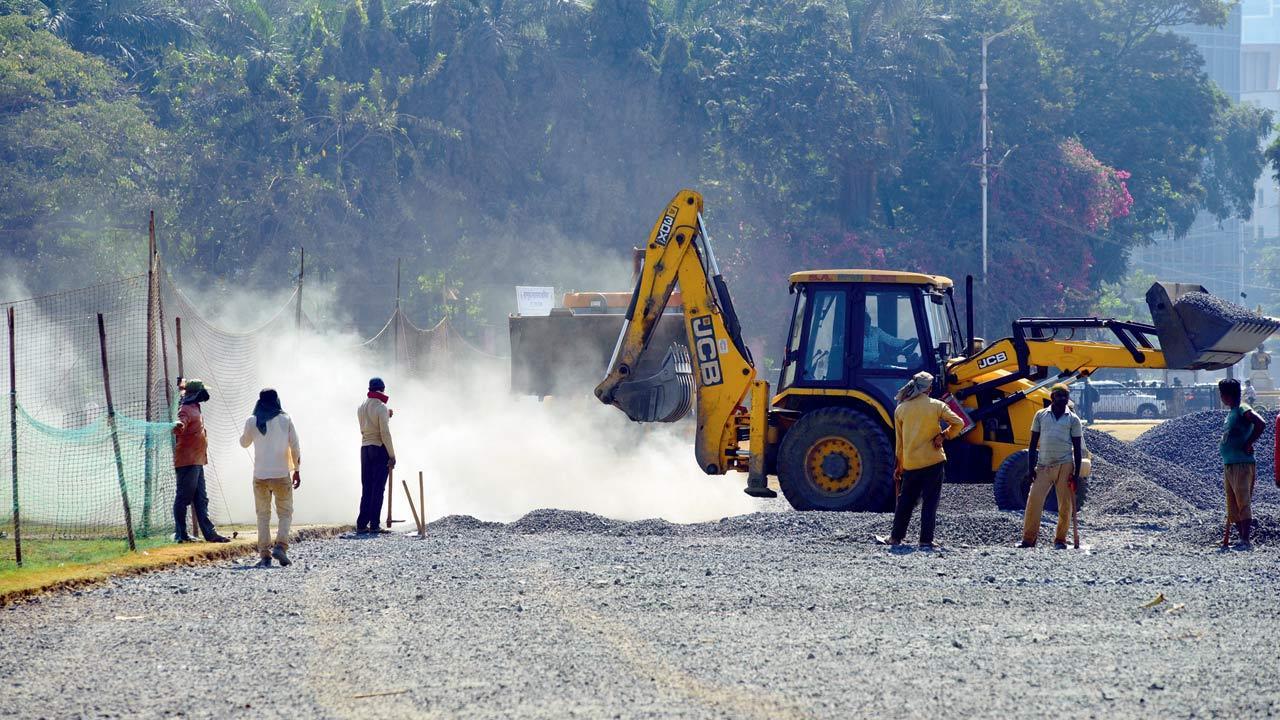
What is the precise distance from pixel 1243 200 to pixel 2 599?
66035 millimetres

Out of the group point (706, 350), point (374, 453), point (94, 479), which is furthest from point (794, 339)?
point (94, 479)

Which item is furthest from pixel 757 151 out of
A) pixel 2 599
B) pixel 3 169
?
pixel 2 599

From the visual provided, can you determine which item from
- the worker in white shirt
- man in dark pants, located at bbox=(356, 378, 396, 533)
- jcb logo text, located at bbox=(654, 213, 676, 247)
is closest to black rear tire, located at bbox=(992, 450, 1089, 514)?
jcb logo text, located at bbox=(654, 213, 676, 247)

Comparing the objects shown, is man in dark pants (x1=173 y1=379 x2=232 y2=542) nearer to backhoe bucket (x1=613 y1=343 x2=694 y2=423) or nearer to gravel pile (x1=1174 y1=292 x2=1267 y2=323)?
backhoe bucket (x1=613 y1=343 x2=694 y2=423)

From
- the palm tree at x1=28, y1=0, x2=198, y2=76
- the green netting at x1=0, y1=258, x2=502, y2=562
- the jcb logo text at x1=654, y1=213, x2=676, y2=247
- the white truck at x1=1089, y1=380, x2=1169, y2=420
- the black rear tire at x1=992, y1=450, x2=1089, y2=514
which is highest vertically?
the palm tree at x1=28, y1=0, x2=198, y2=76

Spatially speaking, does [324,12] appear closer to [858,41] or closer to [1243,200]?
[858,41]

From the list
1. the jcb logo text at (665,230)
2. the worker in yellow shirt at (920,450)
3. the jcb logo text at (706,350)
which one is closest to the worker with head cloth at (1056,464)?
the worker in yellow shirt at (920,450)

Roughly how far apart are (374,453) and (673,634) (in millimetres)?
8067

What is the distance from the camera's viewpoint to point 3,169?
43.6 metres

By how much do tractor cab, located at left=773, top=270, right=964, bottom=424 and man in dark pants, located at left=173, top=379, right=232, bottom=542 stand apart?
6674mm

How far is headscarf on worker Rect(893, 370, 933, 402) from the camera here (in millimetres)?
14398

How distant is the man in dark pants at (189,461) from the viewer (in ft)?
51.5

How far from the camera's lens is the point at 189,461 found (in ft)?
51.6

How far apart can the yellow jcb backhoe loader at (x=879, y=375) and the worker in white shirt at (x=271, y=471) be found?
5.64m
